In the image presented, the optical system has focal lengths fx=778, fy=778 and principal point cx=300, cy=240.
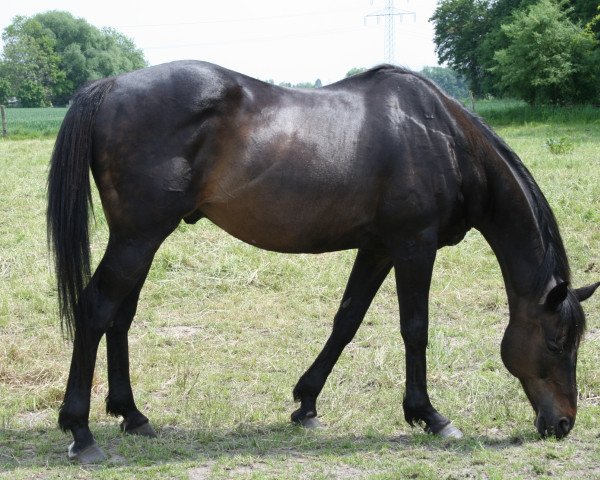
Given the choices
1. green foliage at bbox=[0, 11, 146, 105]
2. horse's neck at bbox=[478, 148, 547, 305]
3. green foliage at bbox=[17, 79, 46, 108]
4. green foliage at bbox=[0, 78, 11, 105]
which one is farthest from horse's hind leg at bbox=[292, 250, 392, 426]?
green foliage at bbox=[0, 78, 11, 105]

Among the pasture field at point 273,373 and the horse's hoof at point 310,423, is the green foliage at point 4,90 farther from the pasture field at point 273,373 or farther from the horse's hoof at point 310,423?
the horse's hoof at point 310,423

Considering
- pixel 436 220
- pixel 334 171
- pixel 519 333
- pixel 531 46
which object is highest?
pixel 531 46

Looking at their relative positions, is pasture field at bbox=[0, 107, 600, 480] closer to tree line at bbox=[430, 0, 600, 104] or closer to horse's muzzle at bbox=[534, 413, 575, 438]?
horse's muzzle at bbox=[534, 413, 575, 438]

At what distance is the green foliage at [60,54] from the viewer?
256ft

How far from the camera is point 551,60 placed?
118 feet

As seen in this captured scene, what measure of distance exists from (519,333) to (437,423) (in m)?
0.72

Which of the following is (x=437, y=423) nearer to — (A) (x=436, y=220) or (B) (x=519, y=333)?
(B) (x=519, y=333)

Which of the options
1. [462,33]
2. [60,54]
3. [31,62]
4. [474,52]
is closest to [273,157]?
[474,52]

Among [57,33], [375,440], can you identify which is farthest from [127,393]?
[57,33]

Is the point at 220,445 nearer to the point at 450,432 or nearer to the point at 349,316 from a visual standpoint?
the point at 349,316

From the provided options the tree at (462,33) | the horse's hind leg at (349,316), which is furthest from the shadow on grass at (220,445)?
the tree at (462,33)

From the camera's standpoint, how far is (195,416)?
4.84m

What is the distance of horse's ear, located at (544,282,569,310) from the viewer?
438cm

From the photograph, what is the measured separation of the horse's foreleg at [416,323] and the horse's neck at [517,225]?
50 cm
